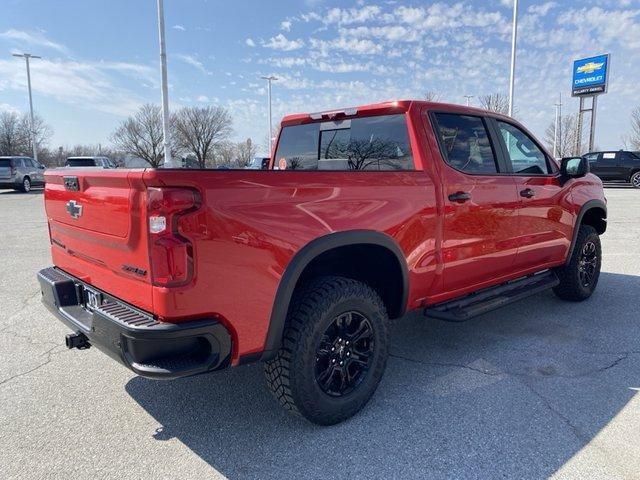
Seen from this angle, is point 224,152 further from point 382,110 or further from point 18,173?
point 382,110

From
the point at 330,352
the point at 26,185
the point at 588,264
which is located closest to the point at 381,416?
the point at 330,352

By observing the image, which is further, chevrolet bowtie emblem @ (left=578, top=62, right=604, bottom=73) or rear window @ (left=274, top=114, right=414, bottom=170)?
chevrolet bowtie emblem @ (left=578, top=62, right=604, bottom=73)

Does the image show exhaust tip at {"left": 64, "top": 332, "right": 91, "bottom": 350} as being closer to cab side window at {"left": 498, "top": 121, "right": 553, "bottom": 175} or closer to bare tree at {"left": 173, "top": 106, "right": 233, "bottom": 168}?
cab side window at {"left": 498, "top": 121, "right": 553, "bottom": 175}

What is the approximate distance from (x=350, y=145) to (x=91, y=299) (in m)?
2.15

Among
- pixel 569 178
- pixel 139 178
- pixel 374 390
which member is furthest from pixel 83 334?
pixel 569 178

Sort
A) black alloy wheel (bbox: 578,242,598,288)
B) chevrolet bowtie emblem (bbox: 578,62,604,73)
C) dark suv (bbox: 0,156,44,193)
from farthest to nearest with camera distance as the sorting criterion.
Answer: chevrolet bowtie emblem (bbox: 578,62,604,73)
dark suv (bbox: 0,156,44,193)
black alloy wheel (bbox: 578,242,598,288)

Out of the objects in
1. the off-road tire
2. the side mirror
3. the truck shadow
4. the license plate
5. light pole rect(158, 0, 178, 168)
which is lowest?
the truck shadow

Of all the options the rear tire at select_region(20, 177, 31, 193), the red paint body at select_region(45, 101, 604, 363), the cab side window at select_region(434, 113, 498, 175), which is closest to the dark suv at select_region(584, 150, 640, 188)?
the cab side window at select_region(434, 113, 498, 175)

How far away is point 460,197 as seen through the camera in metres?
3.43

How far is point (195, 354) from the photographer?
2307 mm

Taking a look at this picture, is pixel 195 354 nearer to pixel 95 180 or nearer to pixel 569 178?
pixel 95 180

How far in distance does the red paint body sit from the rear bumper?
6cm

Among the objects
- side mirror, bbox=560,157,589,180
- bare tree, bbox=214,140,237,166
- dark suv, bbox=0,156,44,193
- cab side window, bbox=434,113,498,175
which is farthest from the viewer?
bare tree, bbox=214,140,237,166

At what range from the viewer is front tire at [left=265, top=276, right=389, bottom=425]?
2619mm
